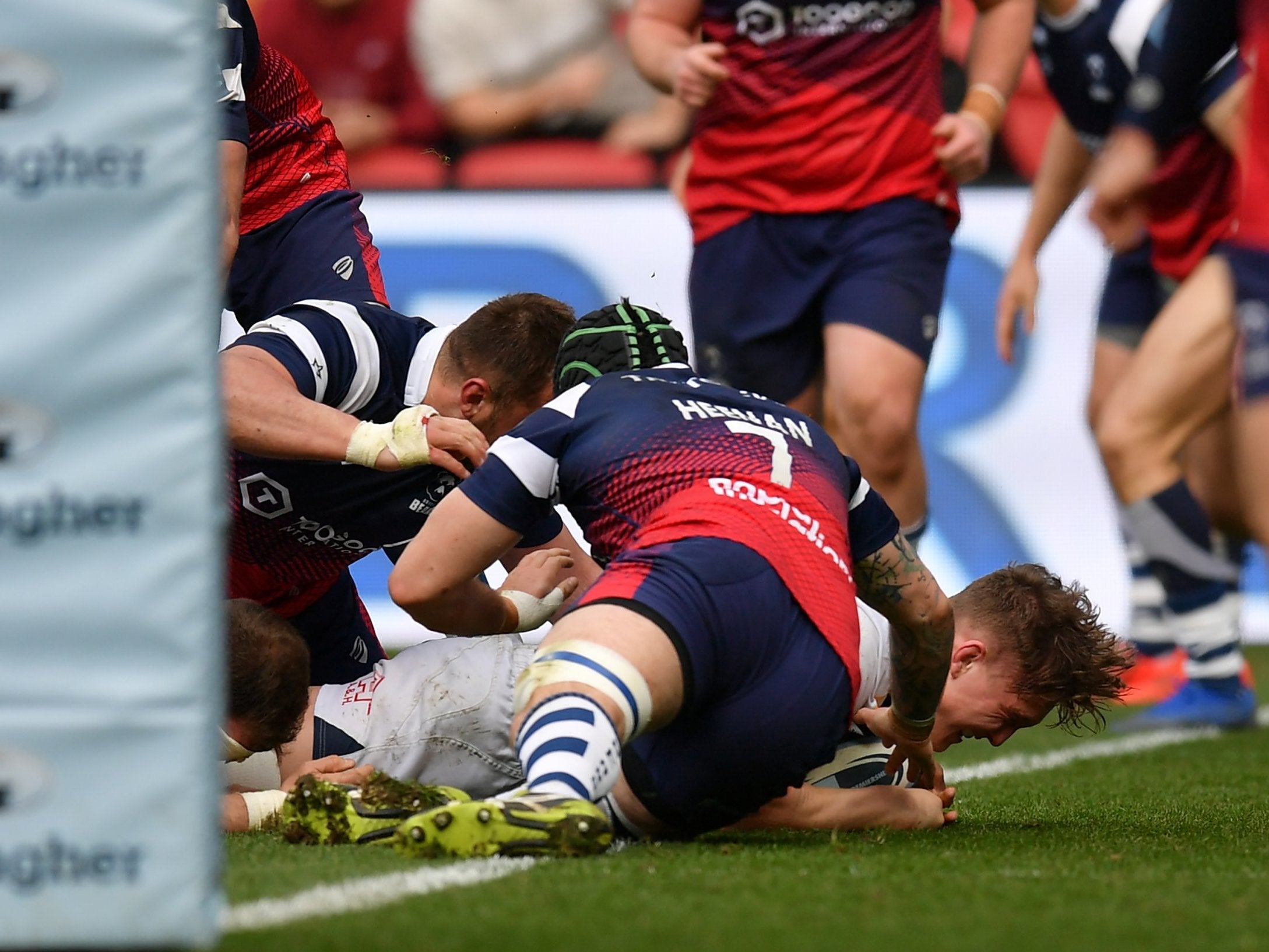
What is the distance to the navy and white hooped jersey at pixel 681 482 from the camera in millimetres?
2965

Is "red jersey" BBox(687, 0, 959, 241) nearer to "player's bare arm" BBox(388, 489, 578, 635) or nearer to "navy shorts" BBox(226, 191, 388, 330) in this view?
"navy shorts" BBox(226, 191, 388, 330)

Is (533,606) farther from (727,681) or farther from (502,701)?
(727,681)

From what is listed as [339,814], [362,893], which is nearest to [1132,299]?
[339,814]

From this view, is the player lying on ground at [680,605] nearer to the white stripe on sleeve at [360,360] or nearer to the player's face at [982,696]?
the player's face at [982,696]

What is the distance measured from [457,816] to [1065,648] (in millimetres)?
1216

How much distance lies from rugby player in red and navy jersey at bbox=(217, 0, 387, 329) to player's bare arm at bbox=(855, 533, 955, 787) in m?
1.75

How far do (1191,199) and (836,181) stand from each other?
175 centimetres

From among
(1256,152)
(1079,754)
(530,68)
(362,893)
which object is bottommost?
(1079,754)

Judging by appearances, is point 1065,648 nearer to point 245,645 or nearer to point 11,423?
point 245,645

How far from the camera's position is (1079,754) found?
204 inches

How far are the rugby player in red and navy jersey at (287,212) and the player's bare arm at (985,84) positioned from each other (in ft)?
5.10

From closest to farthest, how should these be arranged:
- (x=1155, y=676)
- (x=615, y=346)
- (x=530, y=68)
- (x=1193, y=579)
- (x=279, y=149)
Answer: (x=615, y=346) < (x=279, y=149) < (x=1193, y=579) < (x=1155, y=676) < (x=530, y=68)

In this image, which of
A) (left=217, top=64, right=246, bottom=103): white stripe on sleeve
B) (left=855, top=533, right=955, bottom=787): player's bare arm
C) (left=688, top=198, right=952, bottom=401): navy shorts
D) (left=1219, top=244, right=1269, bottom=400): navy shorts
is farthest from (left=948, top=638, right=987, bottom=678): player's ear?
(left=217, top=64, right=246, bottom=103): white stripe on sleeve

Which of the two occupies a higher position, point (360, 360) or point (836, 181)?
point (836, 181)
